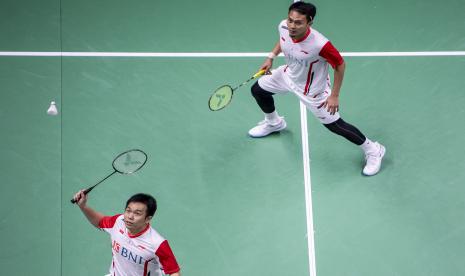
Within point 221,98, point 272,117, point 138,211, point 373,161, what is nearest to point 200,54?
point 272,117

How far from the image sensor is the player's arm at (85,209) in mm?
5547

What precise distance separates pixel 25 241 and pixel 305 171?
2855 mm

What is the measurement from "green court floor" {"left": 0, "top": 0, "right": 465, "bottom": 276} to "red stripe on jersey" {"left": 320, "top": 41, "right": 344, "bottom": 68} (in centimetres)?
151

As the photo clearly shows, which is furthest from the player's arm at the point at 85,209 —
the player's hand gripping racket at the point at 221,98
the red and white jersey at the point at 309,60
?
the red and white jersey at the point at 309,60

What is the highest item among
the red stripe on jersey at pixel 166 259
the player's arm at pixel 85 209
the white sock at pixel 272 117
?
the white sock at pixel 272 117

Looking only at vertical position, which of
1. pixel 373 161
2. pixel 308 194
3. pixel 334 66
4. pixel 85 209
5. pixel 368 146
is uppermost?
pixel 334 66

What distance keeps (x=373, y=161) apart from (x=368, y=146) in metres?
0.18

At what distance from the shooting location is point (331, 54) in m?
6.68

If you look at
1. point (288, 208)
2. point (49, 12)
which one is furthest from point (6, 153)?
point (288, 208)

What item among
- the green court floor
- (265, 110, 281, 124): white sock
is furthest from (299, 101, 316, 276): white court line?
(265, 110, 281, 124): white sock

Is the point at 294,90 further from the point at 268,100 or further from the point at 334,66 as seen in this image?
the point at 334,66

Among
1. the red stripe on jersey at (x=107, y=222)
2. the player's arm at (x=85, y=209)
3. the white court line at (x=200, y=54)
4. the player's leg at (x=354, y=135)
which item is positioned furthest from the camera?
the white court line at (x=200, y=54)

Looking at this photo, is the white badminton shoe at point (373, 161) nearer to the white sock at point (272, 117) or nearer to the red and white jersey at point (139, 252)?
the white sock at point (272, 117)

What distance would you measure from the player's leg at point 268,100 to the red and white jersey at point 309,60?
148mm
